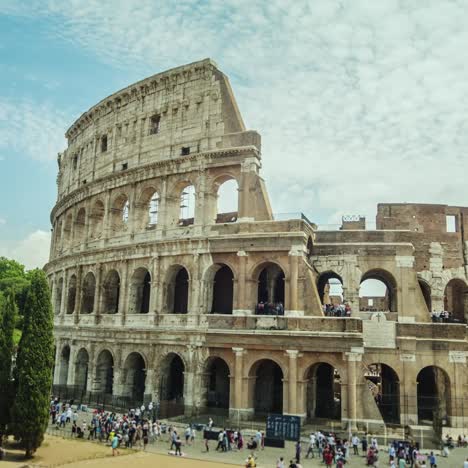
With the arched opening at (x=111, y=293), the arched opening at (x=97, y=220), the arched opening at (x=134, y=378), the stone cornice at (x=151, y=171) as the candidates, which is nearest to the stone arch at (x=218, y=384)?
the arched opening at (x=134, y=378)

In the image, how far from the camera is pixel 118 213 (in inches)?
1259

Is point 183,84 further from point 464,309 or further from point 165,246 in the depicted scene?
point 464,309

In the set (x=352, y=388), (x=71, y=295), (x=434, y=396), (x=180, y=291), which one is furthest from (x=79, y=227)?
(x=434, y=396)

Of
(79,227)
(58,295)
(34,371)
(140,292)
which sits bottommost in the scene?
(34,371)

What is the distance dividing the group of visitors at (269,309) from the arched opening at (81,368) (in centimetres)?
1225

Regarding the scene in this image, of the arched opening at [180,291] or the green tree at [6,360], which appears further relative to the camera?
the arched opening at [180,291]

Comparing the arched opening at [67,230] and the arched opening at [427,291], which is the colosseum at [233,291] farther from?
the arched opening at [67,230]

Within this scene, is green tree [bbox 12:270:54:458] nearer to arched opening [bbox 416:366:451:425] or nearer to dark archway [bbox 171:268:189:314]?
dark archway [bbox 171:268:189:314]

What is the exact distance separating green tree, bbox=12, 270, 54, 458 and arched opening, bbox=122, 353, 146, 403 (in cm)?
837

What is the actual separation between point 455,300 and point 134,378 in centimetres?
1947

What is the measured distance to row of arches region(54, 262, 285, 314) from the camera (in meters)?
27.0

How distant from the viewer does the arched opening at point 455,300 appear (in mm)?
29531

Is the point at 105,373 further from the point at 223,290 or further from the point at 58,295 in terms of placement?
the point at 223,290

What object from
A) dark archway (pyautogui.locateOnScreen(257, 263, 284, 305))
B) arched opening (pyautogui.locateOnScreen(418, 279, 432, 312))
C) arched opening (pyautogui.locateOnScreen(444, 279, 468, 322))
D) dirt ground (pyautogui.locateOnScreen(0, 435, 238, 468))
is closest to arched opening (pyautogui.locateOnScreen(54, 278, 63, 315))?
dark archway (pyautogui.locateOnScreen(257, 263, 284, 305))
